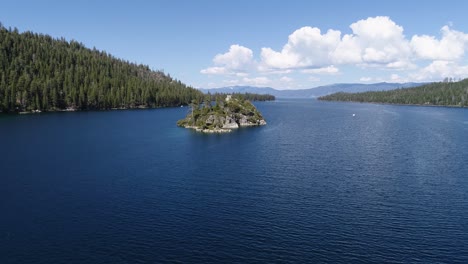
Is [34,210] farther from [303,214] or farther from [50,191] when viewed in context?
[303,214]

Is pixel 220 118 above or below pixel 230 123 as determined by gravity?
above

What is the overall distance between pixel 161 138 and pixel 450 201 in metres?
105

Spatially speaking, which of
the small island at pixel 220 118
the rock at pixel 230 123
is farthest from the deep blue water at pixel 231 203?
the rock at pixel 230 123

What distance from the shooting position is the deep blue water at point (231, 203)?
165 ft

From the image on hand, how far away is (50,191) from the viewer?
7412 cm

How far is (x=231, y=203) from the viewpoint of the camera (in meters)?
68.7

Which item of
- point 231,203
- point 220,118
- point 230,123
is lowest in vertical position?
point 231,203

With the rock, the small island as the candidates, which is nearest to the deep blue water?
the small island

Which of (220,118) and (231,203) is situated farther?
(220,118)

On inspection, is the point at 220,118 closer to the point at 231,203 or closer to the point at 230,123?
the point at 230,123

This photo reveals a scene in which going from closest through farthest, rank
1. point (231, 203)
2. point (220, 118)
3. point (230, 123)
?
point (231, 203) → point (220, 118) → point (230, 123)

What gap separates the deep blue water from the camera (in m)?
50.4

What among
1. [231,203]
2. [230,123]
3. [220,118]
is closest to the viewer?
[231,203]

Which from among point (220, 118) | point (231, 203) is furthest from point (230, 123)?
point (231, 203)
